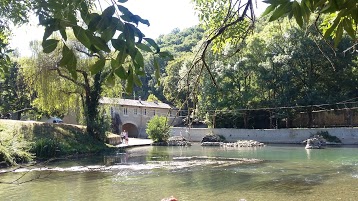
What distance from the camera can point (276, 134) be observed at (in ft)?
129

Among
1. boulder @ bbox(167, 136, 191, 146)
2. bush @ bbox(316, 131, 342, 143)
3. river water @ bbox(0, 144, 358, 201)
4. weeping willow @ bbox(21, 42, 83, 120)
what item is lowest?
river water @ bbox(0, 144, 358, 201)

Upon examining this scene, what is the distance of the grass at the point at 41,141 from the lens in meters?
20.4

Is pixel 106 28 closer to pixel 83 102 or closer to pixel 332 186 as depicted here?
pixel 332 186

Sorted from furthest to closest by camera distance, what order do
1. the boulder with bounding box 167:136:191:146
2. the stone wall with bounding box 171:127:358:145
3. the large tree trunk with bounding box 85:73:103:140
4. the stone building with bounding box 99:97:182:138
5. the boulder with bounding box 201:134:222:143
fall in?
the stone building with bounding box 99:97:182:138
the boulder with bounding box 201:134:222:143
the boulder with bounding box 167:136:191:146
the stone wall with bounding box 171:127:358:145
the large tree trunk with bounding box 85:73:103:140

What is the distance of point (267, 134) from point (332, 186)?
26871 mm

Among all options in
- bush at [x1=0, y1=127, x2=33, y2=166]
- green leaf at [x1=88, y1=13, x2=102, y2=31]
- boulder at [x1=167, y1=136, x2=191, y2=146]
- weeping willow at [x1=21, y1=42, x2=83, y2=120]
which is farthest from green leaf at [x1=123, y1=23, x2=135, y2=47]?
boulder at [x1=167, y1=136, x2=191, y2=146]

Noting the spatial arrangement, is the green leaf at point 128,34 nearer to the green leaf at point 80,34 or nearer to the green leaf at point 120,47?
the green leaf at point 120,47

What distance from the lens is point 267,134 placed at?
40.0 m

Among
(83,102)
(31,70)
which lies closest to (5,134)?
(31,70)

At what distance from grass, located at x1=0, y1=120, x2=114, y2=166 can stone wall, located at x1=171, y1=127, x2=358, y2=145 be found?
32.7ft

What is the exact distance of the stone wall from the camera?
35.0 metres

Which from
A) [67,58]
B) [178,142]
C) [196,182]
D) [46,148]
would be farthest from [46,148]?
[67,58]

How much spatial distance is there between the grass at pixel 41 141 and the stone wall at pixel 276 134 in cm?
998

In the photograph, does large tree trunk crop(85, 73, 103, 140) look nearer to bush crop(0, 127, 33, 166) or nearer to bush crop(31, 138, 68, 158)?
bush crop(31, 138, 68, 158)
